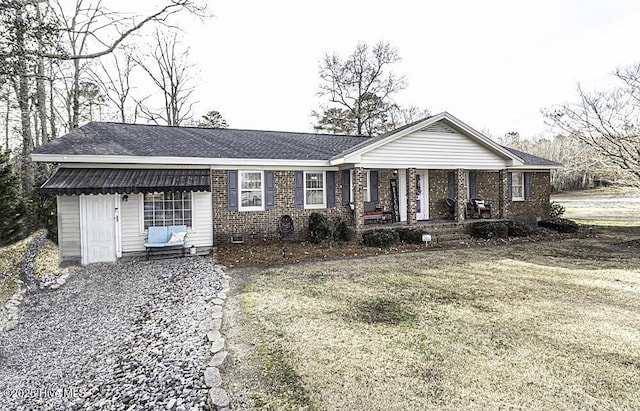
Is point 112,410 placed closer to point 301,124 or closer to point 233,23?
point 233,23

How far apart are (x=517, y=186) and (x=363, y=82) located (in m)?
18.3

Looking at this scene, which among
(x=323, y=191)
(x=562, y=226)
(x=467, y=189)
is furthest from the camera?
(x=467, y=189)

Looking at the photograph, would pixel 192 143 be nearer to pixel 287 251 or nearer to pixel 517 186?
pixel 287 251

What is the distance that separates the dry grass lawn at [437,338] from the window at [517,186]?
26.3 ft

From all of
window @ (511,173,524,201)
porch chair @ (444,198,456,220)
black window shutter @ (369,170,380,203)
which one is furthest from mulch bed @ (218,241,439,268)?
window @ (511,173,524,201)

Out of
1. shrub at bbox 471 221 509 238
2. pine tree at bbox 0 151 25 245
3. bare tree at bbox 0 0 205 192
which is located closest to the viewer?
bare tree at bbox 0 0 205 192

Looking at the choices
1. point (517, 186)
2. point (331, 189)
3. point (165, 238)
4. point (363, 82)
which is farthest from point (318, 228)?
point (363, 82)

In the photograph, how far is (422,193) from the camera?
1498 cm

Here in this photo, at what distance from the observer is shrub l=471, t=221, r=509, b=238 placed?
13180mm

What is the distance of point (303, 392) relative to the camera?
3.44 meters

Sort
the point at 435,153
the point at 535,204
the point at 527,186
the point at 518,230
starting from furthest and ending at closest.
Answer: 1. the point at 535,204
2. the point at 527,186
3. the point at 518,230
4. the point at 435,153

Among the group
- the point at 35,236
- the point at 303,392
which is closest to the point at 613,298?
the point at 303,392

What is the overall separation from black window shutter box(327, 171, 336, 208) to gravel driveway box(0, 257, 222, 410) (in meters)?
5.96

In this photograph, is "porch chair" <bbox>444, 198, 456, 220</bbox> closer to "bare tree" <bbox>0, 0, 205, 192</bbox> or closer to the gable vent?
the gable vent
